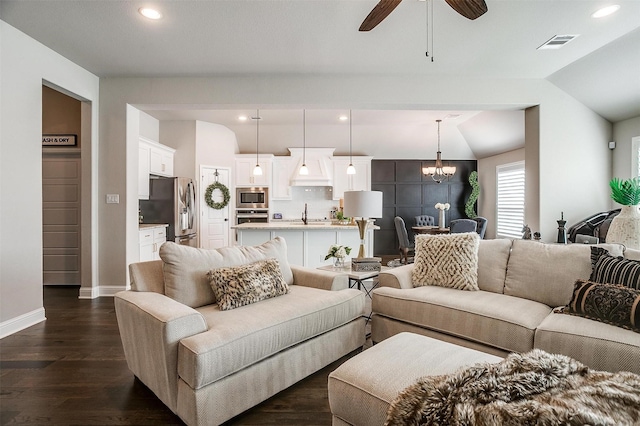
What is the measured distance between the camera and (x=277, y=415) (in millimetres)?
1852

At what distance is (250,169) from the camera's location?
7.72 meters

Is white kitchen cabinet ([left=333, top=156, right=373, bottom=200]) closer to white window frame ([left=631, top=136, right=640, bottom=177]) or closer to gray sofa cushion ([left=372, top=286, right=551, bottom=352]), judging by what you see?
white window frame ([left=631, top=136, right=640, bottom=177])

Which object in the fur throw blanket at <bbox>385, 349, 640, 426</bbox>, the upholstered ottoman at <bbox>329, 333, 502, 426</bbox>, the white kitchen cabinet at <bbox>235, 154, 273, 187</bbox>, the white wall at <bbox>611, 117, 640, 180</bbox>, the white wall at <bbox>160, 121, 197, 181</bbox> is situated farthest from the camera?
the white kitchen cabinet at <bbox>235, 154, 273, 187</bbox>

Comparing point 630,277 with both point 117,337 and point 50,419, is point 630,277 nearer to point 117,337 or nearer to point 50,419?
point 50,419

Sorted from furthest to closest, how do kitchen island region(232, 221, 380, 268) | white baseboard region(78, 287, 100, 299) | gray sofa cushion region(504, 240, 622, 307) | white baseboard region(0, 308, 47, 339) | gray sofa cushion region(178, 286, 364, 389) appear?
kitchen island region(232, 221, 380, 268) → white baseboard region(78, 287, 100, 299) → white baseboard region(0, 308, 47, 339) → gray sofa cushion region(504, 240, 622, 307) → gray sofa cushion region(178, 286, 364, 389)

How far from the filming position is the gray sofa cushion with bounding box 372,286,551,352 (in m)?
2.06

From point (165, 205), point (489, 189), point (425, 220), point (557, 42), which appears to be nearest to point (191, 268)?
point (165, 205)

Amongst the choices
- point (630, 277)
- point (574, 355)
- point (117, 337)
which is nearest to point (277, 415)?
point (574, 355)

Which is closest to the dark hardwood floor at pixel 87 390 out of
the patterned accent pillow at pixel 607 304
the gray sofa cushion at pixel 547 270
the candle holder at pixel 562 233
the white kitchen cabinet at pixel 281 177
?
the gray sofa cushion at pixel 547 270

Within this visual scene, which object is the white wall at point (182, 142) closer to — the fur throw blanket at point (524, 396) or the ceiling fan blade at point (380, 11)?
the ceiling fan blade at point (380, 11)

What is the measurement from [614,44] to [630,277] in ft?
9.06

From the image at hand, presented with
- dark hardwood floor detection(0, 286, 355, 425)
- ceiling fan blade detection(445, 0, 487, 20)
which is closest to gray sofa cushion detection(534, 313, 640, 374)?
dark hardwood floor detection(0, 286, 355, 425)

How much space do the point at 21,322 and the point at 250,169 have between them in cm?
514

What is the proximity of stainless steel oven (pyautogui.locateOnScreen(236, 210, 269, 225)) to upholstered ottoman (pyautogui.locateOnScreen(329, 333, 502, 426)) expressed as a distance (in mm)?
6341
